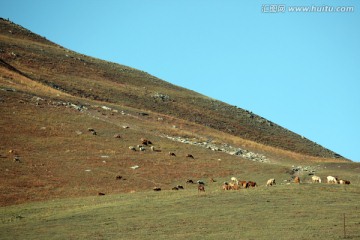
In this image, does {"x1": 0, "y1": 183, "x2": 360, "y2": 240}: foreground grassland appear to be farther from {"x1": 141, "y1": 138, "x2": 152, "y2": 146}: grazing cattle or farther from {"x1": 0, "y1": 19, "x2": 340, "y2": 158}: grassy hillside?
{"x1": 0, "y1": 19, "x2": 340, "y2": 158}: grassy hillside

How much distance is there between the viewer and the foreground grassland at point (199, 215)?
36250mm

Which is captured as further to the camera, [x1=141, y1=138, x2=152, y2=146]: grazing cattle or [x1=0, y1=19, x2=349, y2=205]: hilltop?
[x1=141, y1=138, x2=152, y2=146]: grazing cattle

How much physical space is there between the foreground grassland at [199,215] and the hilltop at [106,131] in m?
9.84

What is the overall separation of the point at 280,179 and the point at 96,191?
757 inches

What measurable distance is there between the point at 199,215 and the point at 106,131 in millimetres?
40997

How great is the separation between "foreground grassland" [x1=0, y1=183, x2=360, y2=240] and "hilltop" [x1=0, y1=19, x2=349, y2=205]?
9.84 m

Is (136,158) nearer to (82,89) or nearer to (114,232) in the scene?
(114,232)

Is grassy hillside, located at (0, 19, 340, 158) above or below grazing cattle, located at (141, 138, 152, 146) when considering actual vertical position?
above

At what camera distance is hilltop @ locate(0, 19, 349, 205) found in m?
62.4

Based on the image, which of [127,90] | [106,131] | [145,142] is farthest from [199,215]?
[127,90]

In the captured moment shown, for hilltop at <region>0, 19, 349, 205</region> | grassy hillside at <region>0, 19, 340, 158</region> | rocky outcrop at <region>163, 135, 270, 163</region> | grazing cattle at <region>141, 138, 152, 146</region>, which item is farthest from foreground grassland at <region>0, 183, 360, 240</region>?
grassy hillside at <region>0, 19, 340, 158</region>

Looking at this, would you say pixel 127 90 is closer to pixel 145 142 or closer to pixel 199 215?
pixel 145 142

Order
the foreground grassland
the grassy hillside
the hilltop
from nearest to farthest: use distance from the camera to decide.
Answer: the foreground grassland → the hilltop → the grassy hillside

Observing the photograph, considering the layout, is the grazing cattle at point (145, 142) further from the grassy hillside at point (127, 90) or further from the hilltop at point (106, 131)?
the grassy hillside at point (127, 90)
